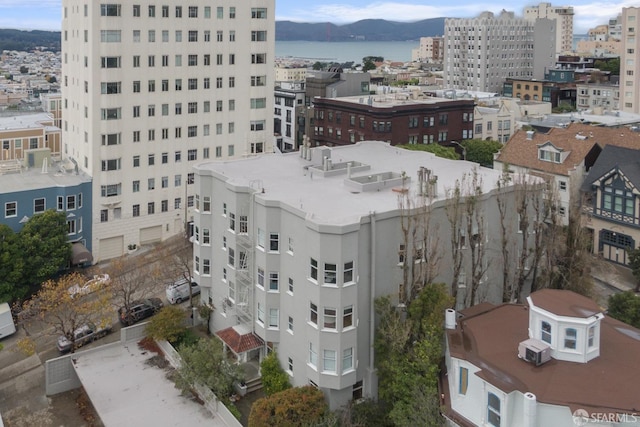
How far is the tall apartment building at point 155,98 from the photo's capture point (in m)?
57.8

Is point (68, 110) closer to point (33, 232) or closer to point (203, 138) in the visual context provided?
point (203, 138)

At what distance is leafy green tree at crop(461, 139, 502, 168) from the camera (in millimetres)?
80688

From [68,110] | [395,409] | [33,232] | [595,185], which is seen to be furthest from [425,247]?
[68,110]

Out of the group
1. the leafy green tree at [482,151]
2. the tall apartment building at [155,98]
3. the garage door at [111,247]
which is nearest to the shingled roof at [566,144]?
the leafy green tree at [482,151]

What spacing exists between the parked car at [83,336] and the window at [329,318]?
1832 cm

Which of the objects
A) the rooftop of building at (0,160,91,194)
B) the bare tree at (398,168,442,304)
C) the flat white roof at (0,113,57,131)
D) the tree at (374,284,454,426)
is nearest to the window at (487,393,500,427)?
the tree at (374,284,454,426)

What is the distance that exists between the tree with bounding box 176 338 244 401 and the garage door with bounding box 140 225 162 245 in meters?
28.1

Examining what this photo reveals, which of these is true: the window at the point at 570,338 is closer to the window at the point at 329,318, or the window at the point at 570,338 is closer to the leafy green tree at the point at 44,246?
the window at the point at 329,318

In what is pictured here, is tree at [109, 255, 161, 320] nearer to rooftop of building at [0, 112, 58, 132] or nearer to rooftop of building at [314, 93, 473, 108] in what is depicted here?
rooftop of building at [0, 112, 58, 132]

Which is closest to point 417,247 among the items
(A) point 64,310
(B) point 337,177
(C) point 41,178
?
(B) point 337,177

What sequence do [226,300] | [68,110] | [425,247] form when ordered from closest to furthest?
[425,247]
[226,300]
[68,110]

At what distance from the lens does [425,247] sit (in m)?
34.2

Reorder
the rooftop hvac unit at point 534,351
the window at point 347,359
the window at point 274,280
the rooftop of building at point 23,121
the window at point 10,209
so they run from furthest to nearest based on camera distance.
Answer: the rooftop of building at point 23,121, the window at point 10,209, the window at point 274,280, the window at point 347,359, the rooftop hvac unit at point 534,351

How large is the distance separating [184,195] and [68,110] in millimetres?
13696
